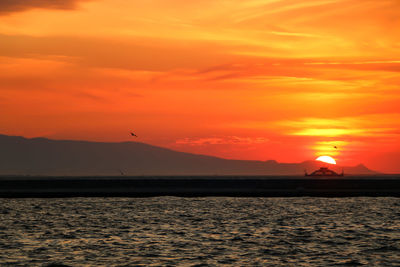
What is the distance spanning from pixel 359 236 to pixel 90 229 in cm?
2386

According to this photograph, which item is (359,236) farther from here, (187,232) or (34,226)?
(34,226)

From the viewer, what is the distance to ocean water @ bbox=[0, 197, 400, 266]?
41500mm

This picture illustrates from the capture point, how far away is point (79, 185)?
14800 centimetres

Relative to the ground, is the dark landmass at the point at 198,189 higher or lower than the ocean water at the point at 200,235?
higher

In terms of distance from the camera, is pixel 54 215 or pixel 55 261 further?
pixel 54 215

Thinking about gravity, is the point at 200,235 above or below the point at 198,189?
below

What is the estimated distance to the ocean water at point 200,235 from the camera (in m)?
41.5

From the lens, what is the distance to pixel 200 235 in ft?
176

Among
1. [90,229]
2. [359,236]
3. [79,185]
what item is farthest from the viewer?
[79,185]

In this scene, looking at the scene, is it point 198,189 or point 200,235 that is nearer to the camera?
point 200,235

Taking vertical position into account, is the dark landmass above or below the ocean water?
above

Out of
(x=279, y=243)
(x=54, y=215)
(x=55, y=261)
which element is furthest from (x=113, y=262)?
(x=54, y=215)

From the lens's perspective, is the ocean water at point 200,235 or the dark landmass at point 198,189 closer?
the ocean water at point 200,235

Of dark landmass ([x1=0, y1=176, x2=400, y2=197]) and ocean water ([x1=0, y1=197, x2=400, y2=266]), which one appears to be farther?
dark landmass ([x1=0, y1=176, x2=400, y2=197])
